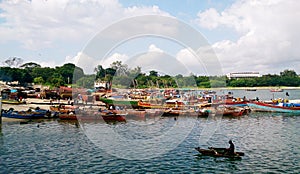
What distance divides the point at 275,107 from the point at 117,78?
47226mm

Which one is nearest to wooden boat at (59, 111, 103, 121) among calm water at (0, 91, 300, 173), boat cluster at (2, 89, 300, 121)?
boat cluster at (2, 89, 300, 121)

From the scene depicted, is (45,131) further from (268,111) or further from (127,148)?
(268,111)

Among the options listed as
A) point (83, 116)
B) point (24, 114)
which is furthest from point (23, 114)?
point (83, 116)

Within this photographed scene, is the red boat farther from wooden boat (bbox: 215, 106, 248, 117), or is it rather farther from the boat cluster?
wooden boat (bbox: 215, 106, 248, 117)

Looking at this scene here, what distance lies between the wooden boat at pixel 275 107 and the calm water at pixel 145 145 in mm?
10205

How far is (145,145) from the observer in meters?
24.8

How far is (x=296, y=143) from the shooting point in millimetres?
25641

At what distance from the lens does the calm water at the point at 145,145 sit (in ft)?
62.3

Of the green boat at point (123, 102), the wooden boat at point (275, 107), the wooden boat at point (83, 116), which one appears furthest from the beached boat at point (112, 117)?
the wooden boat at point (275, 107)

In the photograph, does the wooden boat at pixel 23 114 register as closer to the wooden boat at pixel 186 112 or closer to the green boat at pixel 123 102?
the green boat at pixel 123 102

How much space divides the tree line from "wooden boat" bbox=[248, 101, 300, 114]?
1166cm

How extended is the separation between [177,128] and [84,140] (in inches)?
470

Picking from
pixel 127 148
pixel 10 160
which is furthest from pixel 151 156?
pixel 10 160

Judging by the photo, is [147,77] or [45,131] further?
[147,77]
